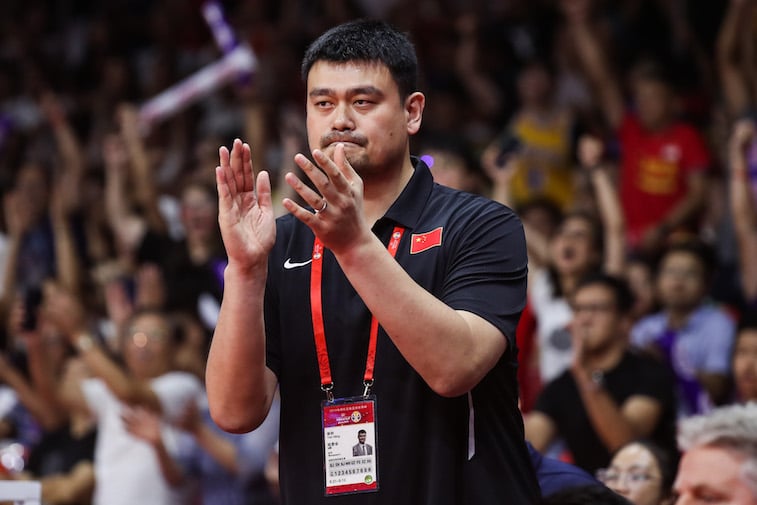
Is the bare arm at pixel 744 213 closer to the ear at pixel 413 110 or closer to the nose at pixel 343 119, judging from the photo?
the ear at pixel 413 110

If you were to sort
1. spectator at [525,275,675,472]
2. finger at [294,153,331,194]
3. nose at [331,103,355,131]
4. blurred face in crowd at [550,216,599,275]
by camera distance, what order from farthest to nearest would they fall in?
1. blurred face in crowd at [550,216,599,275]
2. spectator at [525,275,675,472]
3. nose at [331,103,355,131]
4. finger at [294,153,331,194]

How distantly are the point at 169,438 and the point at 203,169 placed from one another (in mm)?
3116

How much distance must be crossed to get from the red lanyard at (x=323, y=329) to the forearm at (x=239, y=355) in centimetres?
12

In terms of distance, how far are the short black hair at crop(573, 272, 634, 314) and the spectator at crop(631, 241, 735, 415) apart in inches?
17.5

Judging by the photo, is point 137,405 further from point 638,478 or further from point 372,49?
point 372,49

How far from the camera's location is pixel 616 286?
555cm

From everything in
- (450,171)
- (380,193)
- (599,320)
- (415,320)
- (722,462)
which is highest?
A: (450,171)

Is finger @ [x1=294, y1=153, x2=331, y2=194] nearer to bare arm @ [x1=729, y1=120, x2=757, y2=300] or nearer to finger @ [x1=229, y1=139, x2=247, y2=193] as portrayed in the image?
finger @ [x1=229, y1=139, x2=247, y2=193]

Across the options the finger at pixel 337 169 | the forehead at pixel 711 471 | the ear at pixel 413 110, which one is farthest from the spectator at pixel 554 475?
the finger at pixel 337 169

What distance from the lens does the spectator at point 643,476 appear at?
4.08 meters

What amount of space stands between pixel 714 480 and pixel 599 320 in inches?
118

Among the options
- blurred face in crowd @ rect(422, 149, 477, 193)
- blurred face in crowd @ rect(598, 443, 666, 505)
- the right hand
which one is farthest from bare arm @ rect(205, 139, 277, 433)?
blurred face in crowd @ rect(422, 149, 477, 193)

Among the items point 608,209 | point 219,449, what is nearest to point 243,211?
point 219,449

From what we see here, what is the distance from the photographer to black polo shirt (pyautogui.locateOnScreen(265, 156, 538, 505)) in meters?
2.47
